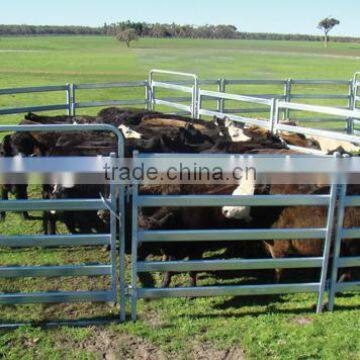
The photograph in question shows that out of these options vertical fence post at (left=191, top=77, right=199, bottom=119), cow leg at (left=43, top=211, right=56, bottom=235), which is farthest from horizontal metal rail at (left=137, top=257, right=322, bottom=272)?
vertical fence post at (left=191, top=77, right=199, bottom=119)

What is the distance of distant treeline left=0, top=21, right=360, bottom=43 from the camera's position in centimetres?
10721

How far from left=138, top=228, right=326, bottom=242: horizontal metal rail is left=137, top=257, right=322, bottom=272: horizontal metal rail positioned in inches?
9.0

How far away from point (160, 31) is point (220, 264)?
355 ft

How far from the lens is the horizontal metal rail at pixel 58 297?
15.6 feet

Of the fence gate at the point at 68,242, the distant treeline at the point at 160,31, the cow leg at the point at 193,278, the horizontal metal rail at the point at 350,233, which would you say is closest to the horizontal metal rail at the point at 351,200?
Answer: the horizontal metal rail at the point at 350,233

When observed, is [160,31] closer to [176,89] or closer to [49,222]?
[176,89]

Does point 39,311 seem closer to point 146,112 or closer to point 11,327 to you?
point 11,327

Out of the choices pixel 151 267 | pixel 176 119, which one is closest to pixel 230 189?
pixel 151 267

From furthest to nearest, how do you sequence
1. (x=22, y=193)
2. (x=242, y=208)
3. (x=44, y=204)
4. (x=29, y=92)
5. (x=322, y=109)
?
(x=29, y=92), (x=322, y=109), (x=22, y=193), (x=242, y=208), (x=44, y=204)

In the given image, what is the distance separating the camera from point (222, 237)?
4871 millimetres

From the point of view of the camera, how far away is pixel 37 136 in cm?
840

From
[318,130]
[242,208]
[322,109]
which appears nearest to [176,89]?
[322,109]

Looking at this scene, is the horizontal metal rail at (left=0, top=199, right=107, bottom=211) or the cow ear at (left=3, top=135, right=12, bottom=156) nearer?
the horizontal metal rail at (left=0, top=199, right=107, bottom=211)

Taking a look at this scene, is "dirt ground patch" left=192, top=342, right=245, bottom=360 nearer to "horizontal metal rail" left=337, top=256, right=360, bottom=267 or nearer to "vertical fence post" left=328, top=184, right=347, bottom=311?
"vertical fence post" left=328, top=184, right=347, bottom=311
